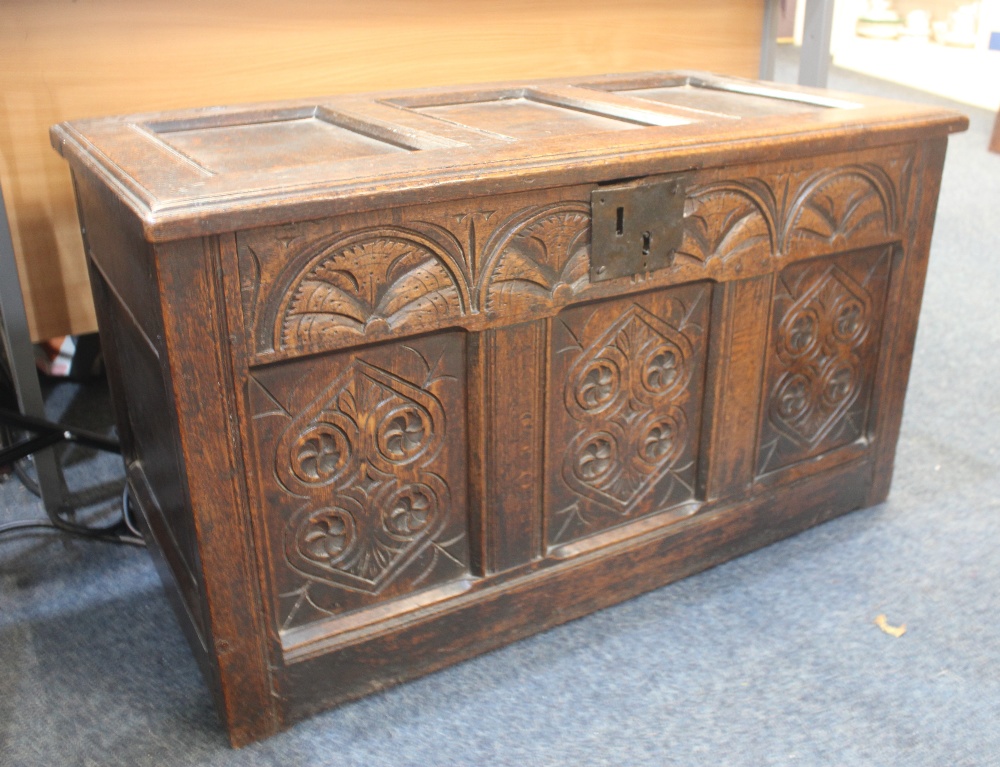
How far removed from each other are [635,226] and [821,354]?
0.56 meters

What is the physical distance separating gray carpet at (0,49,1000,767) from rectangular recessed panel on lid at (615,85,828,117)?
834 millimetres

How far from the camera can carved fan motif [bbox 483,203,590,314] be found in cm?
141

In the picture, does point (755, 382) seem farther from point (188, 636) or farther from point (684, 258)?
point (188, 636)

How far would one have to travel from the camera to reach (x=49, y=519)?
2047 millimetres

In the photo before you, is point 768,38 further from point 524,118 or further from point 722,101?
point 524,118

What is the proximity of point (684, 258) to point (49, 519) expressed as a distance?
4.59 ft

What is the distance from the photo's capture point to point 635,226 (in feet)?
4.89

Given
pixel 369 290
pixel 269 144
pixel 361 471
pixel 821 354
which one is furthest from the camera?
pixel 821 354

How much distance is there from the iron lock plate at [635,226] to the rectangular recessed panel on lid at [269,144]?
12.7 inches

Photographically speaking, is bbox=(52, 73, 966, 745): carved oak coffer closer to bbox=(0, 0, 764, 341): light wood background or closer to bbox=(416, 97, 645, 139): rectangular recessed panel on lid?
bbox=(416, 97, 645, 139): rectangular recessed panel on lid

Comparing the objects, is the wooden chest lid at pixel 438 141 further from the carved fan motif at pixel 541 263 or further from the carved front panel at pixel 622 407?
the carved front panel at pixel 622 407

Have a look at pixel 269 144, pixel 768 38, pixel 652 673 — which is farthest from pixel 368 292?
pixel 768 38

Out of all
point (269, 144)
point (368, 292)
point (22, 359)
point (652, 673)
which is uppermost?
point (269, 144)

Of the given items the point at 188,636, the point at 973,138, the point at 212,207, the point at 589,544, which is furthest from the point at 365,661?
the point at 973,138
